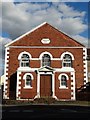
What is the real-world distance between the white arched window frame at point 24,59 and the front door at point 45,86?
2.62 m

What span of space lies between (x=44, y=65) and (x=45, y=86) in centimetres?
271

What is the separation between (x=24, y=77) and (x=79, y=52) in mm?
7494

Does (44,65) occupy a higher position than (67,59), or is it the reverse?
(67,59)

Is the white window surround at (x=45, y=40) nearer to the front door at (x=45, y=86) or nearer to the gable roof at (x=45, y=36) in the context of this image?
the gable roof at (x=45, y=36)

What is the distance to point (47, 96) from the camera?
32469 mm

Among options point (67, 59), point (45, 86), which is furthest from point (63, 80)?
point (67, 59)

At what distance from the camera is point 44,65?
34031 millimetres

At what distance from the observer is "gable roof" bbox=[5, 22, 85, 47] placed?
34.4m

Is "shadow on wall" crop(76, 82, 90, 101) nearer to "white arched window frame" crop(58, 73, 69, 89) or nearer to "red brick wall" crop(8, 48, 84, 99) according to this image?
"red brick wall" crop(8, 48, 84, 99)
